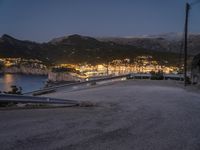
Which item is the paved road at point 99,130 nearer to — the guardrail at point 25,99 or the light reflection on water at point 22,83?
the guardrail at point 25,99

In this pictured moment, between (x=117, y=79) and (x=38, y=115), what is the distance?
81.2ft

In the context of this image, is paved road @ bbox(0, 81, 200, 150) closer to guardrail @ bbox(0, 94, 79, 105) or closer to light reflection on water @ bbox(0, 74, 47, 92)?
guardrail @ bbox(0, 94, 79, 105)

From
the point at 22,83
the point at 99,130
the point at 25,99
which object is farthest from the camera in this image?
the point at 22,83

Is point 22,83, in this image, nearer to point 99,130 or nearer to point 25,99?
point 25,99

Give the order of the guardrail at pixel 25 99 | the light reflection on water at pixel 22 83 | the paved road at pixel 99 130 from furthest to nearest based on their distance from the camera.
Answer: the light reflection on water at pixel 22 83 < the guardrail at pixel 25 99 < the paved road at pixel 99 130

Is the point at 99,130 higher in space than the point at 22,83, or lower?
higher

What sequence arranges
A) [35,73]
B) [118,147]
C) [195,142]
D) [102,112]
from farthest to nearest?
[35,73] → [102,112] → [195,142] → [118,147]

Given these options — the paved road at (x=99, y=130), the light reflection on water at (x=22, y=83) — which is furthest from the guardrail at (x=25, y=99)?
the light reflection on water at (x=22, y=83)

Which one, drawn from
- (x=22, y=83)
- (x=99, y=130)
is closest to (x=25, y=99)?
(x=99, y=130)

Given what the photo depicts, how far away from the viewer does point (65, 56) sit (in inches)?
4163

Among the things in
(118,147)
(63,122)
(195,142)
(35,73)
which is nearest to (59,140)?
(118,147)

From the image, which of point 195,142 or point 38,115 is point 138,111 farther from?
point 195,142

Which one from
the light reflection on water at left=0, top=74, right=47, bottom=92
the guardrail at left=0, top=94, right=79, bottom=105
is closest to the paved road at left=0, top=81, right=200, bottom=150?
the guardrail at left=0, top=94, right=79, bottom=105

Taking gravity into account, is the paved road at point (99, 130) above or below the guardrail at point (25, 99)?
below
